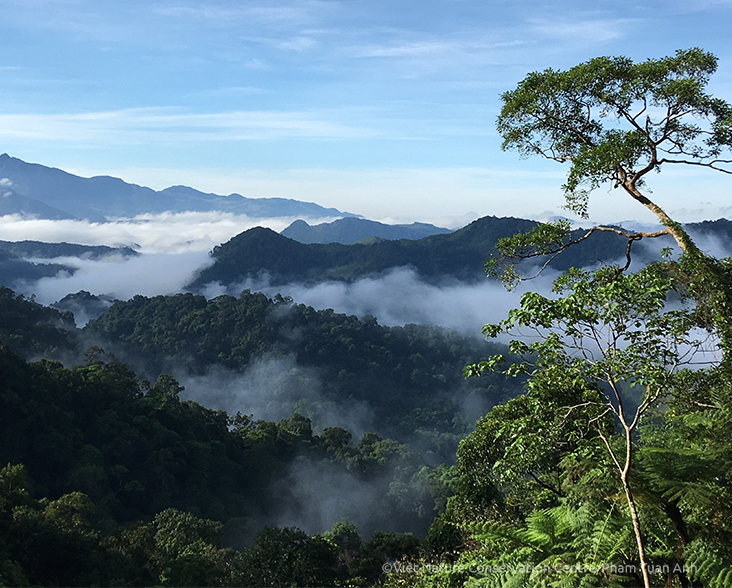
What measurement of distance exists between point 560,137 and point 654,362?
5177 millimetres

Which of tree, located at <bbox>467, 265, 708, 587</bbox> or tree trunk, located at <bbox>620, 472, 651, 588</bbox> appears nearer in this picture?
tree trunk, located at <bbox>620, 472, 651, 588</bbox>

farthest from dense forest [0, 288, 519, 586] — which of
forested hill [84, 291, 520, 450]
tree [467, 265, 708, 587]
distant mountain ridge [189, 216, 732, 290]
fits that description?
distant mountain ridge [189, 216, 732, 290]

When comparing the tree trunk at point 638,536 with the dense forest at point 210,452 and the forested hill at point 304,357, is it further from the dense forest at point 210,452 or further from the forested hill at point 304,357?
the forested hill at point 304,357

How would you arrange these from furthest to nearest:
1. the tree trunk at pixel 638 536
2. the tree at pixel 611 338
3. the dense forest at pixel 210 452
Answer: the dense forest at pixel 210 452, the tree at pixel 611 338, the tree trunk at pixel 638 536

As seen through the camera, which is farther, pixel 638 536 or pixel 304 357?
pixel 304 357

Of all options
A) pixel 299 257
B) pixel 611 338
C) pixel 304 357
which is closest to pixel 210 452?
pixel 611 338

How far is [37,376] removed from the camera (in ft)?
124

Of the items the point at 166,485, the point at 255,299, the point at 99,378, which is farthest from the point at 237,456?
the point at 255,299

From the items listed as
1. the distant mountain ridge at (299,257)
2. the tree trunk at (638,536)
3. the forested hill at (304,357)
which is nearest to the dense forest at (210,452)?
the forested hill at (304,357)

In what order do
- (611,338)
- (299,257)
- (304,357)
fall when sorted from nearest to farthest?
(611,338) → (304,357) → (299,257)

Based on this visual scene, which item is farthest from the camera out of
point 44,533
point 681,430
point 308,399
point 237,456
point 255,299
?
point 255,299

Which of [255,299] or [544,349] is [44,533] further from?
[255,299]

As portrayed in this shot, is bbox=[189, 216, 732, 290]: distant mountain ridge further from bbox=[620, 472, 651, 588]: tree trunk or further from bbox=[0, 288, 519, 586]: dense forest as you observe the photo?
bbox=[620, 472, 651, 588]: tree trunk

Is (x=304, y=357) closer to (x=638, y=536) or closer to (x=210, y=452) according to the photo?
(x=210, y=452)
